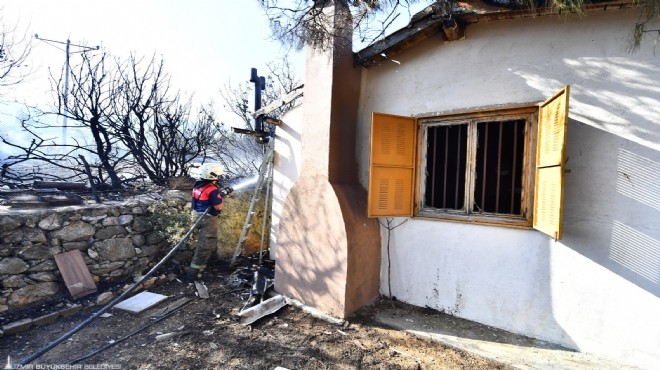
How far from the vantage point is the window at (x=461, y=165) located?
3666mm

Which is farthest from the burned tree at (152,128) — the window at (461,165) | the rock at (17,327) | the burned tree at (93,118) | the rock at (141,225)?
the window at (461,165)

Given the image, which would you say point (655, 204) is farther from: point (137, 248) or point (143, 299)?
point (137, 248)

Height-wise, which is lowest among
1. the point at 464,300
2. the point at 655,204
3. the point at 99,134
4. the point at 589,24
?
the point at 464,300

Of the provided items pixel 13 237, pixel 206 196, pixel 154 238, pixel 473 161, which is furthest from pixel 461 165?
pixel 13 237

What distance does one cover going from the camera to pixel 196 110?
31.3ft

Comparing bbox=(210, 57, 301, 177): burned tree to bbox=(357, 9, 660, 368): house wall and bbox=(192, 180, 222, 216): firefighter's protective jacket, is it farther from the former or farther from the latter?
bbox=(357, 9, 660, 368): house wall

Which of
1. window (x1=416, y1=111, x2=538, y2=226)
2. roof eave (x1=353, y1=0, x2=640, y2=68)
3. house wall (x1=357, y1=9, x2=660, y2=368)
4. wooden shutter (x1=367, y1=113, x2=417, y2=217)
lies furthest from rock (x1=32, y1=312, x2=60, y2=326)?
roof eave (x1=353, y1=0, x2=640, y2=68)

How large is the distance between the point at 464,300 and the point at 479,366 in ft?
3.15

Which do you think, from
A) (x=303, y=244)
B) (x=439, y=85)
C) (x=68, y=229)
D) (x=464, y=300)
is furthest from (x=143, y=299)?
(x=439, y=85)

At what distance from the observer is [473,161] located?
407 cm

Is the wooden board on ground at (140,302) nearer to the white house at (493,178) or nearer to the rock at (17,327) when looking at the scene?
the rock at (17,327)

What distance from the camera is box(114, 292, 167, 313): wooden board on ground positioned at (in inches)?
173

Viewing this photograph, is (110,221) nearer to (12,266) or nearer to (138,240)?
(138,240)

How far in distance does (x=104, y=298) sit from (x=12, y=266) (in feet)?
3.91
